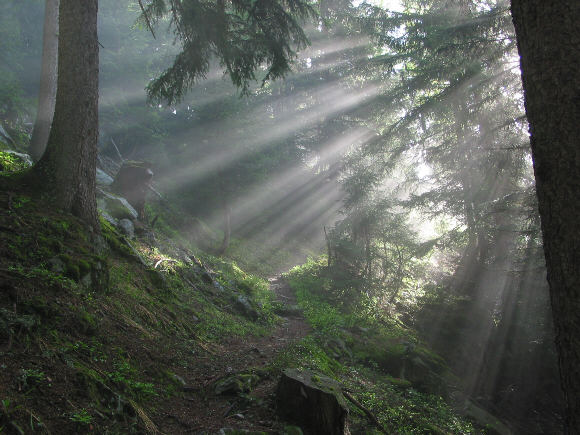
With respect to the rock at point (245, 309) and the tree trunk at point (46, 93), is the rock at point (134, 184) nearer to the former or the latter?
the tree trunk at point (46, 93)

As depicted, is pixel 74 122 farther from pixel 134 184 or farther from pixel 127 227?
pixel 134 184

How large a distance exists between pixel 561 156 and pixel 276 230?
24.3 metres

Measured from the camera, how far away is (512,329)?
42.5 ft

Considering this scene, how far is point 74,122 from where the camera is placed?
5.93 meters

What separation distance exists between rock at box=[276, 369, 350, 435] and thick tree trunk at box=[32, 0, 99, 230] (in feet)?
15.3

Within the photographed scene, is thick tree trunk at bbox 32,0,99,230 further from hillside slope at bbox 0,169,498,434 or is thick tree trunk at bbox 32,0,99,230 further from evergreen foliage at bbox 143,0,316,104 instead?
evergreen foliage at bbox 143,0,316,104

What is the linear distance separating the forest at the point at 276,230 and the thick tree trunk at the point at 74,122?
34 mm

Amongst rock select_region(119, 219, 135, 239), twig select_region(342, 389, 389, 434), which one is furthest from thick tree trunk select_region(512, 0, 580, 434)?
rock select_region(119, 219, 135, 239)

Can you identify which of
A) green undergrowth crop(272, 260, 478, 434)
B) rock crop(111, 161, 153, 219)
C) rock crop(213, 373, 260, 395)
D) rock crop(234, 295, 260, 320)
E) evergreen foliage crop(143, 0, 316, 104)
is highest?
evergreen foliage crop(143, 0, 316, 104)

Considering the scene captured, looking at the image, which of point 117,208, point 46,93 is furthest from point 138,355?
point 46,93

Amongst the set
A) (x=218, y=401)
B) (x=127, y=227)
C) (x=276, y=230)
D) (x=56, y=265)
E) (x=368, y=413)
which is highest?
(x=56, y=265)

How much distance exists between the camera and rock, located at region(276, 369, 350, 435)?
3813mm

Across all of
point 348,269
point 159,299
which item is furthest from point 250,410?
point 348,269

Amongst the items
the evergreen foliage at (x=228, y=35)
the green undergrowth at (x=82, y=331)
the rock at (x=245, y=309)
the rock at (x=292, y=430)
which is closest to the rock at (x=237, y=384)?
the green undergrowth at (x=82, y=331)
